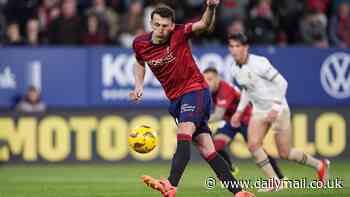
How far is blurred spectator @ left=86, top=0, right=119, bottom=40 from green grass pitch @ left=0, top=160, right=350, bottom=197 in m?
3.07

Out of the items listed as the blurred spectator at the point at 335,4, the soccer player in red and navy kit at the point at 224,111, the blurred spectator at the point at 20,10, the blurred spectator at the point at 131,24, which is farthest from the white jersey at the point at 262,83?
the blurred spectator at the point at 335,4

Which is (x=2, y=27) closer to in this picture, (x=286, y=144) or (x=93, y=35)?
(x=93, y=35)

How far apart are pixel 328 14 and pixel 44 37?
646 centimetres

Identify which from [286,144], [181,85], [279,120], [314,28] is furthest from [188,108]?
[314,28]

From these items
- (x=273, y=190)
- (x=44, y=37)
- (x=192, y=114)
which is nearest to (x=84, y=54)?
(x=44, y=37)

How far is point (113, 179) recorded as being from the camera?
714 inches

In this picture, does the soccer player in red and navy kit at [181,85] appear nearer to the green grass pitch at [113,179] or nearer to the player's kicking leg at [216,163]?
the player's kicking leg at [216,163]

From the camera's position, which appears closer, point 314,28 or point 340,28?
point 314,28

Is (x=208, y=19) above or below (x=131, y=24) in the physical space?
above

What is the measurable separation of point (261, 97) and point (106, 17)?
26.0ft

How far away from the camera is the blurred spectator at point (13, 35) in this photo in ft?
74.3

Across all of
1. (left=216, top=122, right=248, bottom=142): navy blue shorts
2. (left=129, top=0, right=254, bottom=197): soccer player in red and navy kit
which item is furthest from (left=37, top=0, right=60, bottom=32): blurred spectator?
(left=129, top=0, right=254, bottom=197): soccer player in red and navy kit

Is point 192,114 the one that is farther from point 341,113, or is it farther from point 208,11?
point 341,113

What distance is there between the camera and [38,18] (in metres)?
23.5
